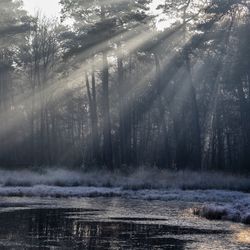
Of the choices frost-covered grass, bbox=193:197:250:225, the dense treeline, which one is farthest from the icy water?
the dense treeline

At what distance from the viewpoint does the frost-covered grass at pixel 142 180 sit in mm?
29391

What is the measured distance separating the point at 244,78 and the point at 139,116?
51.5 feet

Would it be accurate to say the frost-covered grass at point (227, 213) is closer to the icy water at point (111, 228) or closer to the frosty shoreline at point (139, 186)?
the icy water at point (111, 228)

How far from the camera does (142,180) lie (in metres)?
31.1

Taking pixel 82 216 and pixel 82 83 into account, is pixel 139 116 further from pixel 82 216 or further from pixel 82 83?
pixel 82 216

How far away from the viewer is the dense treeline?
42812 millimetres

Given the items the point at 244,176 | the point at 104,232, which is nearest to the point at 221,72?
the point at 244,176

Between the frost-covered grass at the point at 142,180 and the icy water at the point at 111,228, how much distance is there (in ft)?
19.9

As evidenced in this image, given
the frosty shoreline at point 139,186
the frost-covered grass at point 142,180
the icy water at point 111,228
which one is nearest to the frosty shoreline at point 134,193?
the frosty shoreline at point 139,186

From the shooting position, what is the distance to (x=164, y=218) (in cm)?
1862

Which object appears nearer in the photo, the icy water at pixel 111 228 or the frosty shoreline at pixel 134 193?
the icy water at pixel 111 228

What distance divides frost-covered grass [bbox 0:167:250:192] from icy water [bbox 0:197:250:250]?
608 cm

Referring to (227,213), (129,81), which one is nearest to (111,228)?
(227,213)

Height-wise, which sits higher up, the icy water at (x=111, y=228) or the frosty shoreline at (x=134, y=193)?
the frosty shoreline at (x=134, y=193)
